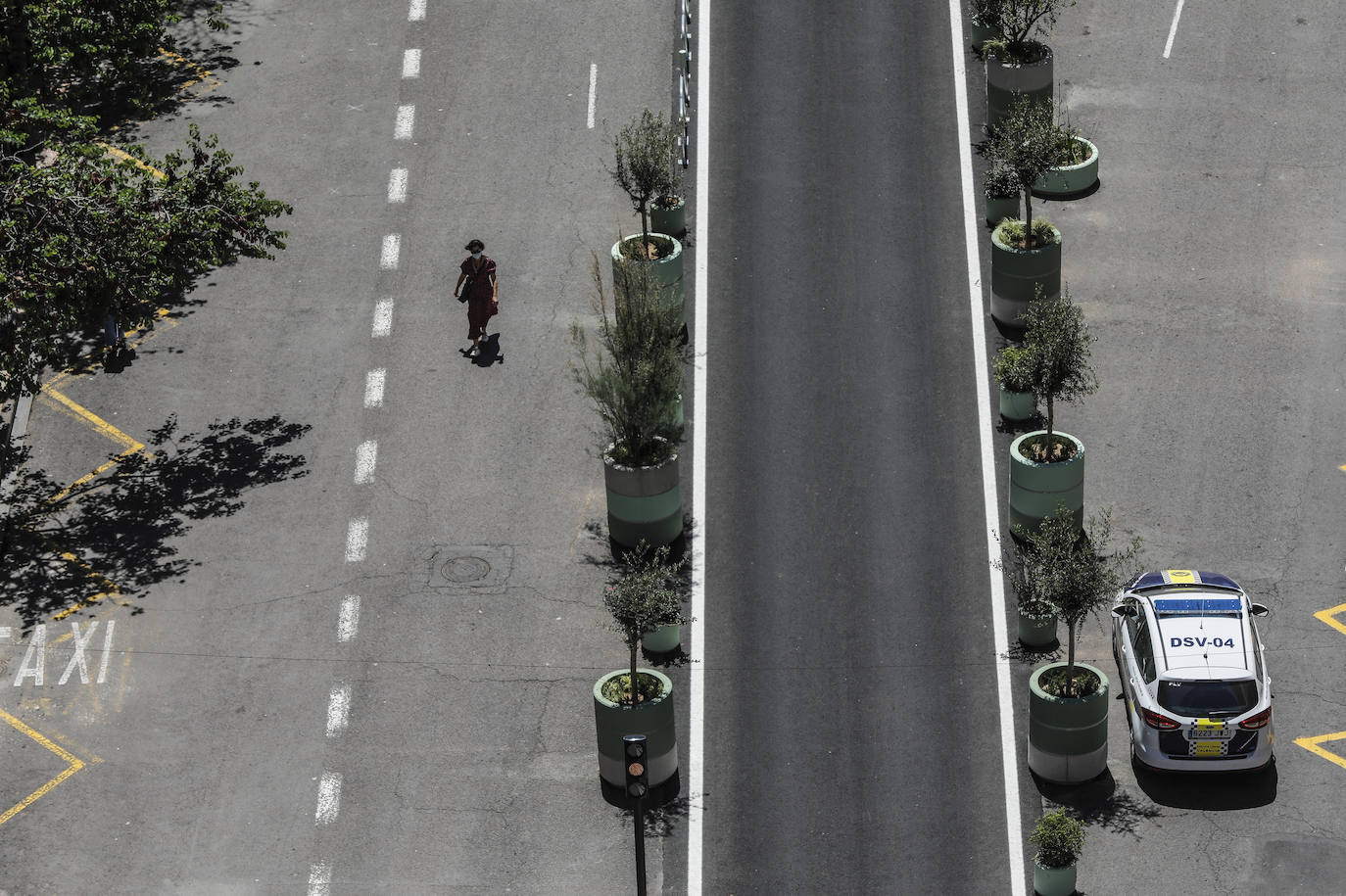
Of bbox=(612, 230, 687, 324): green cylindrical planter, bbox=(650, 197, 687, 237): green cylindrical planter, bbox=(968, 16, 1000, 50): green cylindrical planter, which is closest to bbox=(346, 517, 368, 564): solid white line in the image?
bbox=(612, 230, 687, 324): green cylindrical planter

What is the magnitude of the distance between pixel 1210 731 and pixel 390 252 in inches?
654

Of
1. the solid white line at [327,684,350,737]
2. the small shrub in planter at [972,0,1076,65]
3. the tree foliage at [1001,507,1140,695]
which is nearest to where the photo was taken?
the tree foliage at [1001,507,1140,695]

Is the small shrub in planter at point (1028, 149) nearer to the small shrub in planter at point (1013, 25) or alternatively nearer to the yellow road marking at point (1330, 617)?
the small shrub in planter at point (1013, 25)

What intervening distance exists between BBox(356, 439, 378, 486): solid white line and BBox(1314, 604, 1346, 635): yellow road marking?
1358 centimetres

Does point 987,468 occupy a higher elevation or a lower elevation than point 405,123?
lower

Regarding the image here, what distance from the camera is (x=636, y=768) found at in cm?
2664

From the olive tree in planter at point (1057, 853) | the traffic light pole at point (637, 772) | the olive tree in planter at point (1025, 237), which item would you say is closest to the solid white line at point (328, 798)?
the traffic light pole at point (637, 772)

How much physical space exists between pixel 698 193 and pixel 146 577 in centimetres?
1171

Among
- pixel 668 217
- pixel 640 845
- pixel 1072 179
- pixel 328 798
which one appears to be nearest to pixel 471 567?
pixel 328 798

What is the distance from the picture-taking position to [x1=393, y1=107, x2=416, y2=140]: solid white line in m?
43.6

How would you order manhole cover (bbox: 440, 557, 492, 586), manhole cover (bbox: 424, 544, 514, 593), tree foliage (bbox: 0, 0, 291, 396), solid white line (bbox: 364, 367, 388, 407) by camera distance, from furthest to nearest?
solid white line (bbox: 364, 367, 388, 407), manhole cover (bbox: 440, 557, 492, 586), manhole cover (bbox: 424, 544, 514, 593), tree foliage (bbox: 0, 0, 291, 396)

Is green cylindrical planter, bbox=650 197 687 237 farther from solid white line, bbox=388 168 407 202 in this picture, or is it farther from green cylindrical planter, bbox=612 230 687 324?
solid white line, bbox=388 168 407 202

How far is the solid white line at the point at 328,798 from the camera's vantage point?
1241 inches

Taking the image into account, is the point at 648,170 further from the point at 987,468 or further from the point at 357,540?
the point at 357,540
